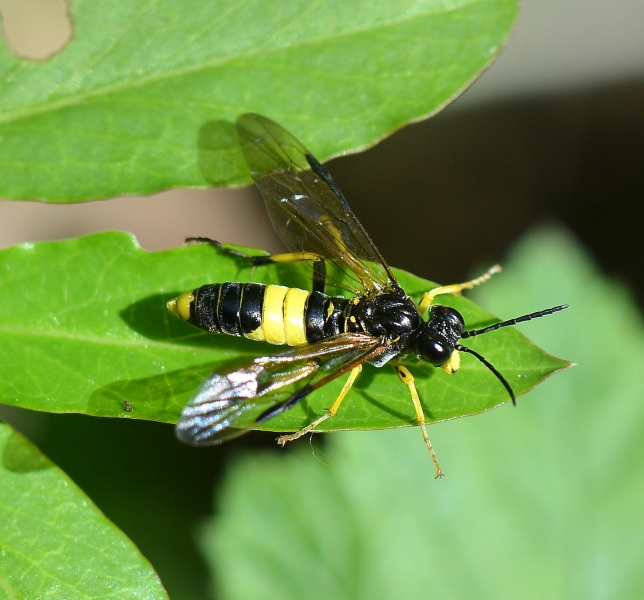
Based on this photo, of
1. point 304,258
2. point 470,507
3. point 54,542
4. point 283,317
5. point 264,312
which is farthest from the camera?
point 470,507

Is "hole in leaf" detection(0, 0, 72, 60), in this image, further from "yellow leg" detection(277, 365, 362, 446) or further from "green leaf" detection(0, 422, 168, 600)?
"yellow leg" detection(277, 365, 362, 446)

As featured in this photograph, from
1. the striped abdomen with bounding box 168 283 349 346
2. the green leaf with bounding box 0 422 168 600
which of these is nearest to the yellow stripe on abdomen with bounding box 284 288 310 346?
the striped abdomen with bounding box 168 283 349 346

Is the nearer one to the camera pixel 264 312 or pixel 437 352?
pixel 437 352

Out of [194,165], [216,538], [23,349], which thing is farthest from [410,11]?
[216,538]

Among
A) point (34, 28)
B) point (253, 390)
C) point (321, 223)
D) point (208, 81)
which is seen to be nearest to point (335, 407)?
point (253, 390)

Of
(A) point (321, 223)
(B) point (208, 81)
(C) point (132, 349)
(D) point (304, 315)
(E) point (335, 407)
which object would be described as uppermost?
(B) point (208, 81)

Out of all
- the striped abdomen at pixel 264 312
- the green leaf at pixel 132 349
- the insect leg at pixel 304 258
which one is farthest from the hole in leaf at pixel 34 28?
the striped abdomen at pixel 264 312

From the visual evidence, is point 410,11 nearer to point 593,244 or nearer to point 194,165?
point 194,165

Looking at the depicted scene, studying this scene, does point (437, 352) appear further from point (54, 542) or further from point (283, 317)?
point (54, 542)
